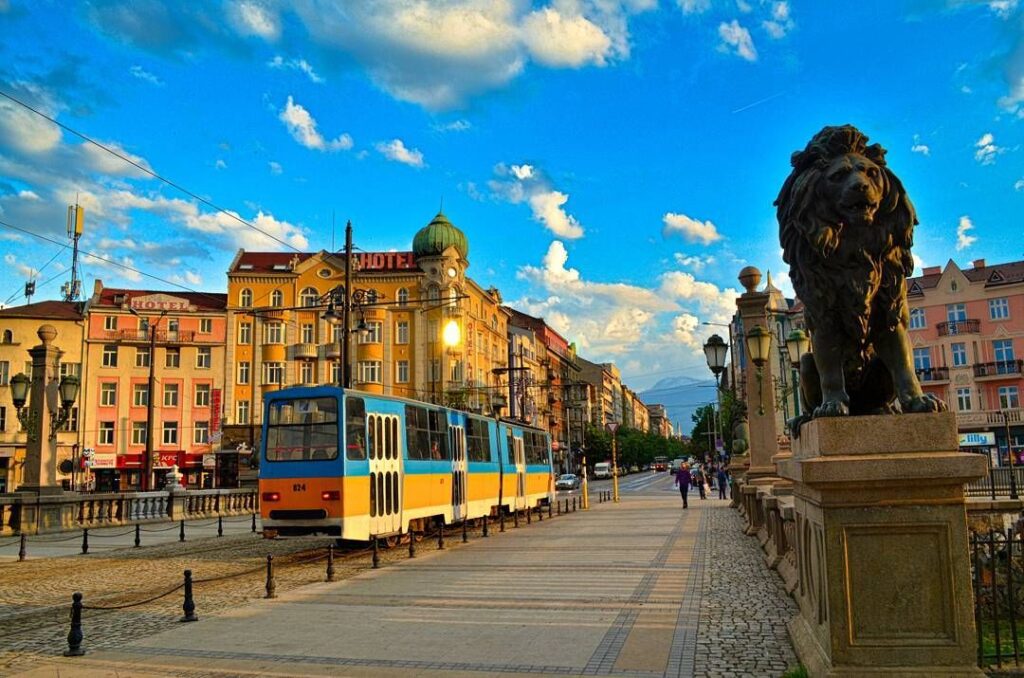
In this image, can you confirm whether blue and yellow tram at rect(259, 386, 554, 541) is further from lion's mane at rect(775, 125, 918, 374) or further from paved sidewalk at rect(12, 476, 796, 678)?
lion's mane at rect(775, 125, 918, 374)

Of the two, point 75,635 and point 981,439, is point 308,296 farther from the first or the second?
point 75,635

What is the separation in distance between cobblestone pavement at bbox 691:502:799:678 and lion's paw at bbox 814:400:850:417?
254cm

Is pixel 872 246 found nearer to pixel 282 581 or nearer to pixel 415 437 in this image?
pixel 282 581

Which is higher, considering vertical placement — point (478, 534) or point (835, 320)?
point (835, 320)

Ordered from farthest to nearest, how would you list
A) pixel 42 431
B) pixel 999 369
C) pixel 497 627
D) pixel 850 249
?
pixel 999 369
pixel 42 431
pixel 497 627
pixel 850 249

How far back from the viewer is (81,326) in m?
57.1

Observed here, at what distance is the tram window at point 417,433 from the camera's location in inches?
722

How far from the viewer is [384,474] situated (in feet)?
55.5

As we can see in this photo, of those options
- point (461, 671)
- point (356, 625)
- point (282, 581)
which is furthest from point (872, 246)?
point (282, 581)

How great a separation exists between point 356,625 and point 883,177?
715cm

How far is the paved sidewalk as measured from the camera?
273 inches

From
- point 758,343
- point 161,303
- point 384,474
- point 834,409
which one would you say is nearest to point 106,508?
point 384,474

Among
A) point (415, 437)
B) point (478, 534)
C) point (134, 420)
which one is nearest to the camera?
point (415, 437)

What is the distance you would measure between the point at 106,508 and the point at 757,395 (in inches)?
862
